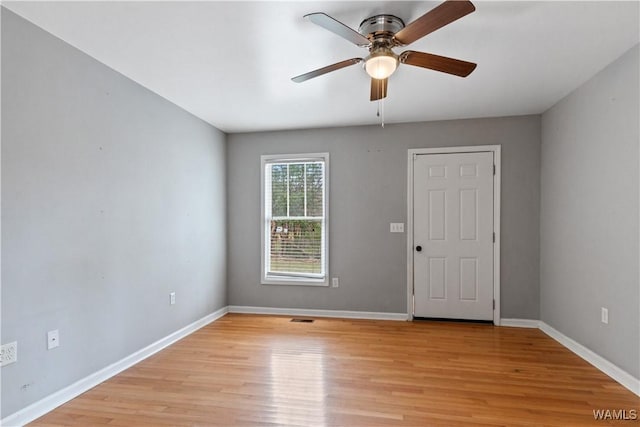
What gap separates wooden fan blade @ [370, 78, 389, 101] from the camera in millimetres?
2520

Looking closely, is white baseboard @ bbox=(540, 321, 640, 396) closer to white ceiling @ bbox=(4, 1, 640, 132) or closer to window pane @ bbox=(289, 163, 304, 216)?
white ceiling @ bbox=(4, 1, 640, 132)

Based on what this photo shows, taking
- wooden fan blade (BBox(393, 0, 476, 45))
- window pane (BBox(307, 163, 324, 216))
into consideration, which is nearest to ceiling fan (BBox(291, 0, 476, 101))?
wooden fan blade (BBox(393, 0, 476, 45))

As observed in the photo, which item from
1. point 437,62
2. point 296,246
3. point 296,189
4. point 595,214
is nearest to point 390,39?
point 437,62

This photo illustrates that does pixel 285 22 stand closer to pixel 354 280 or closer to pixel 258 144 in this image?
pixel 258 144

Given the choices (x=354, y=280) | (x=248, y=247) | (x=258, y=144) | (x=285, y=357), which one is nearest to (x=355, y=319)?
(x=354, y=280)

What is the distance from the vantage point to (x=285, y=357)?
3.07 metres

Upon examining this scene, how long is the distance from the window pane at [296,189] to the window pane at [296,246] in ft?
0.53

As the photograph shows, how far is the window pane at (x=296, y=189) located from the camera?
4570 millimetres

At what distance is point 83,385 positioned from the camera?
8.09ft

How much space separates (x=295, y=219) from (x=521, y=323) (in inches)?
119

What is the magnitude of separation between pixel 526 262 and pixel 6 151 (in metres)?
4.81

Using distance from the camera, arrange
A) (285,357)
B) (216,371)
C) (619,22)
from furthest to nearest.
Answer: (285,357)
(216,371)
(619,22)

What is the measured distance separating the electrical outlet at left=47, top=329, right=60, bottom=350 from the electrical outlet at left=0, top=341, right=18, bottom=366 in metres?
0.20

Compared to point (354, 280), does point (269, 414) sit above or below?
below
